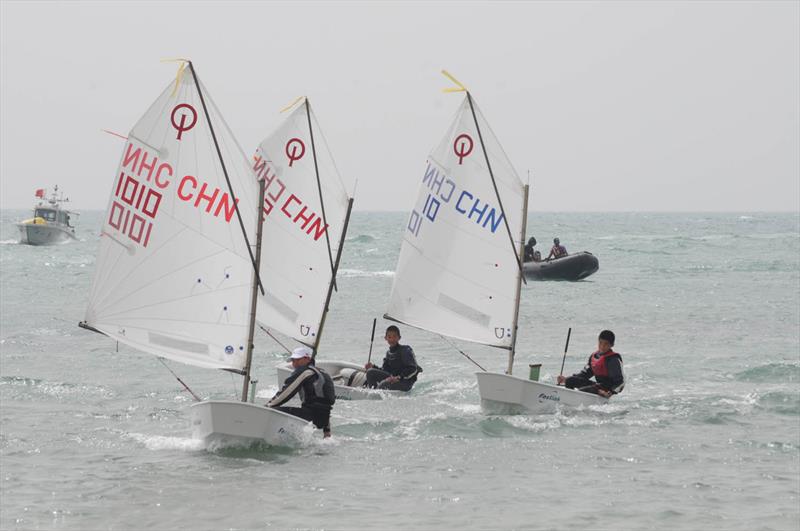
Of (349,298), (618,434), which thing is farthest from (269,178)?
(349,298)

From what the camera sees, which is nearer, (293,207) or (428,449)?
(428,449)

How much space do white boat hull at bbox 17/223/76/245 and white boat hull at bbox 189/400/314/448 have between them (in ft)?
276

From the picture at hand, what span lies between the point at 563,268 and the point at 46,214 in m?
56.0

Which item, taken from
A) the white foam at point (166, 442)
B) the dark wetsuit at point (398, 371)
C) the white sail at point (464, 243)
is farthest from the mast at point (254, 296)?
the dark wetsuit at point (398, 371)

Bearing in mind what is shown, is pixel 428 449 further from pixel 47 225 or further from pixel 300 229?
pixel 47 225

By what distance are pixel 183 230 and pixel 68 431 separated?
499 cm

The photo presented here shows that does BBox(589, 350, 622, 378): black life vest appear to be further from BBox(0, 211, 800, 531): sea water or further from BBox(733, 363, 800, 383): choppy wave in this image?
BBox(733, 363, 800, 383): choppy wave

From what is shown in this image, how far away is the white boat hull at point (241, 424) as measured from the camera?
16266 mm

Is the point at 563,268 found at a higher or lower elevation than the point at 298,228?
lower

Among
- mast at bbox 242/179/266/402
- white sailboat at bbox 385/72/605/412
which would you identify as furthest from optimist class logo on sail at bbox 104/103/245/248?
white sailboat at bbox 385/72/605/412

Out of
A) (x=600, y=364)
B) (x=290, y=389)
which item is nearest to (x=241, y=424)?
(x=290, y=389)

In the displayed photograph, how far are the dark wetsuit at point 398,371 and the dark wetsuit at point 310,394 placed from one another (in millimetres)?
4736

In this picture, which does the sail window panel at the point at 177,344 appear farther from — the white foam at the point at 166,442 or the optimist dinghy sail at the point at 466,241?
the optimist dinghy sail at the point at 466,241

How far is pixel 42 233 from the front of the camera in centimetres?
9706
